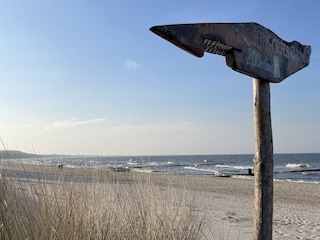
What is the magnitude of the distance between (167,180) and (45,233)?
4.96ft

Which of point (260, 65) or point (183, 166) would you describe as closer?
point (260, 65)

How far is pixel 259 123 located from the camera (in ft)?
9.42

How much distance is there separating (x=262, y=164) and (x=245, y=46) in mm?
923

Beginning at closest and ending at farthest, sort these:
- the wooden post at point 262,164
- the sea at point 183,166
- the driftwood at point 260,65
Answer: the driftwood at point 260,65 < the wooden post at point 262,164 < the sea at point 183,166

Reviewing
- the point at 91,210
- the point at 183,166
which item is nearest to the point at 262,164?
the point at 91,210

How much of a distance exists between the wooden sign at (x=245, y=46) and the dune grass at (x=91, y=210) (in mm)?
1539

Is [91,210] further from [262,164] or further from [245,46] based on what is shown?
[245,46]

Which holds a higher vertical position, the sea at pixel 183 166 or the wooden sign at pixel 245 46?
the wooden sign at pixel 245 46

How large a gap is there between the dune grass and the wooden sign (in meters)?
1.54

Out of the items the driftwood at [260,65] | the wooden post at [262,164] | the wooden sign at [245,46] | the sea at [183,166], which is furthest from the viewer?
the sea at [183,166]

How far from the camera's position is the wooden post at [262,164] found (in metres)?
2.79

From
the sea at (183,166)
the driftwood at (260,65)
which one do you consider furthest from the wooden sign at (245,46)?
the sea at (183,166)

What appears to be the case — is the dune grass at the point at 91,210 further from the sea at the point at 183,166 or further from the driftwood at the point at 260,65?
the driftwood at the point at 260,65

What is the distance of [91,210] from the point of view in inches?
127
